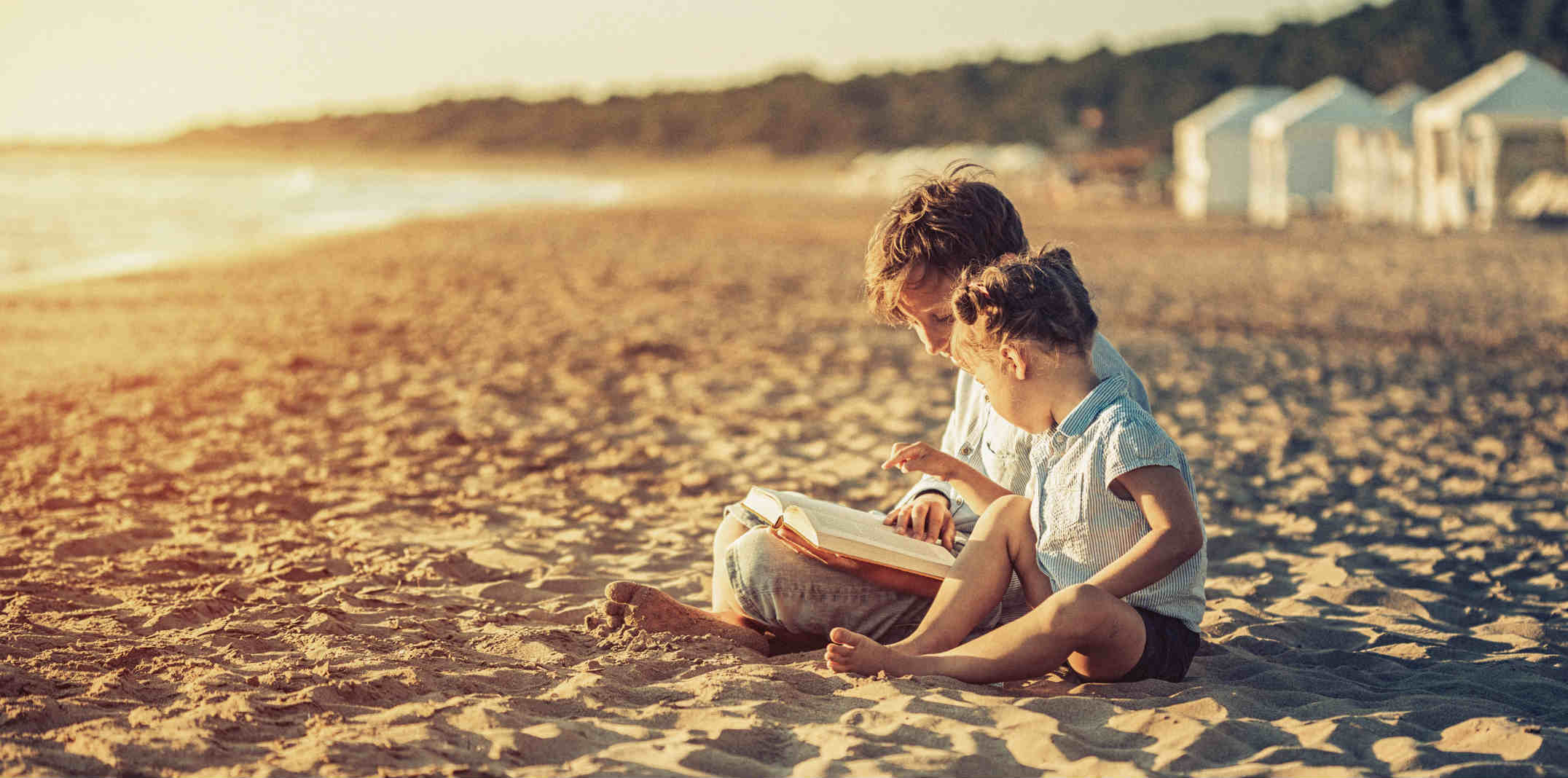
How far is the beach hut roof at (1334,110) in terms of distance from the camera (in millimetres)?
20656

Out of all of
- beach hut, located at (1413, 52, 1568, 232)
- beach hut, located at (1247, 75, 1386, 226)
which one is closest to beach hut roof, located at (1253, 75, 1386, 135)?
beach hut, located at (1247, 75, 1386, 226)

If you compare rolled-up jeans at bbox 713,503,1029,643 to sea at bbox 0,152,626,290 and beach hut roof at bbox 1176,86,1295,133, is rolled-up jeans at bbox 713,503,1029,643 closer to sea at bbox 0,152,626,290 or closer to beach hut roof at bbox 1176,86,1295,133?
sea at bbox 0,152,626,290

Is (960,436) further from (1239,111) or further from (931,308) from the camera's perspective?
(1239,111)

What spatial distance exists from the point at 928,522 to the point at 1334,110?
65.7ft

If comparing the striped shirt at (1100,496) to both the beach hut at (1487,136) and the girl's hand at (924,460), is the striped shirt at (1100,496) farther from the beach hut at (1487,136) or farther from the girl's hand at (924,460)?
the beach hut at (1487,136)

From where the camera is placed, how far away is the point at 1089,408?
2.64m

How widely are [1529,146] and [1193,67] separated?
7394cm

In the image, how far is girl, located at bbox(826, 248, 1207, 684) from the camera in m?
2.55

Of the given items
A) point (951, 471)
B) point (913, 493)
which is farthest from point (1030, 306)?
point (913, 493)

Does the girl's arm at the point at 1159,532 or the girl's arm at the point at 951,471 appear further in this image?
the girl's arm at the point at 951,471

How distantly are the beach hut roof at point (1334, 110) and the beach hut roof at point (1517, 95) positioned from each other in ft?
8.79

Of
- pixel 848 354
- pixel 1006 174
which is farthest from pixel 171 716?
pixel 1006 174

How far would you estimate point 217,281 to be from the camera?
13844 mm

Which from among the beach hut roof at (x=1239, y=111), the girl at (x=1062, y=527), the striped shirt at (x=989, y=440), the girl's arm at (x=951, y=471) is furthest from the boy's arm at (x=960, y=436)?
the beach hut roof at (x=1239, y=111)
